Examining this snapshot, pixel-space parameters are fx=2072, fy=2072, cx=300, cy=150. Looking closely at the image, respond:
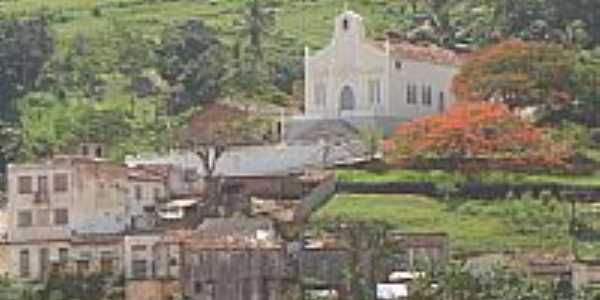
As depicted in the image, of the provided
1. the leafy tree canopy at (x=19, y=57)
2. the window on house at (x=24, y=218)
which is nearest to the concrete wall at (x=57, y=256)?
the window on house at (x=24, y=218)

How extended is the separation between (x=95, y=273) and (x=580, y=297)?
17902 mm

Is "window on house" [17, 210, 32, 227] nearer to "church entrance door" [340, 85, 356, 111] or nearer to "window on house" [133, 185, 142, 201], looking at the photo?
"window on house" [133, 185, 142, 201]

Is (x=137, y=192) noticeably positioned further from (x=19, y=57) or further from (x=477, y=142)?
(x=19, y=57)

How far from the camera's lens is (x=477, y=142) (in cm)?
8569

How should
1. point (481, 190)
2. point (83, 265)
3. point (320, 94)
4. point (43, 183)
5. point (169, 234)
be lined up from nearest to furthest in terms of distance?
point (83, 265)
point (169, 234)
point (43, 183)
point (481, 190)
point (320, 94)

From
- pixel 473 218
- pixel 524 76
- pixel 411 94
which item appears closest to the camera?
pixel 473 218

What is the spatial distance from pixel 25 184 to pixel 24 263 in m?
3.67

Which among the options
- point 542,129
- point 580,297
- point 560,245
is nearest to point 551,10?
point 542,129

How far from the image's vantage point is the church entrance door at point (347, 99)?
324ft

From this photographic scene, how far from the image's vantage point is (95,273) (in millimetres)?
74250

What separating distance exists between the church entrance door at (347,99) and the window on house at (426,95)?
3.79 meters

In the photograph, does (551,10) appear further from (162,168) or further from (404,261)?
(404,261)

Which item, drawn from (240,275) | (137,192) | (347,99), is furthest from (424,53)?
(240,275)

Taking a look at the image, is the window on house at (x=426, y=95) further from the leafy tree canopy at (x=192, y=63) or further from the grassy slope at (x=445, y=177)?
the grassy slope at (x=445, y=177)
